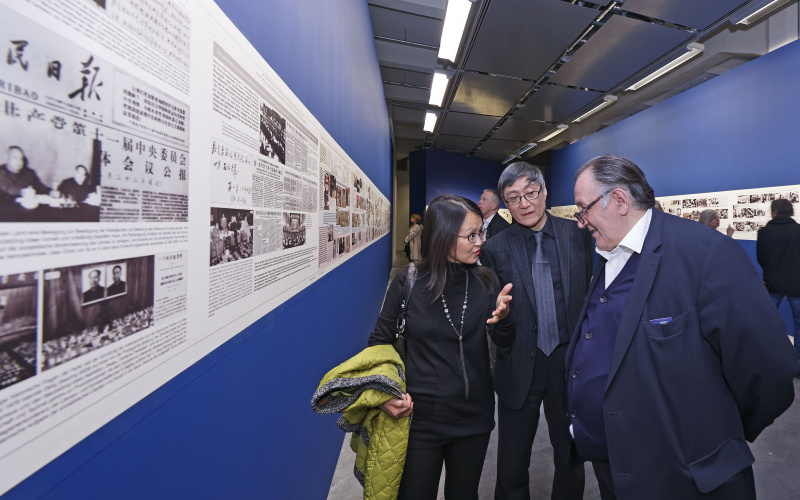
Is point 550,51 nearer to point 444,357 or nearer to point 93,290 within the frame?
point 444,357

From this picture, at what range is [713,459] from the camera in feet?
3.76

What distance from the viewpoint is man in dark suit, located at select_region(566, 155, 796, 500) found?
109 cm

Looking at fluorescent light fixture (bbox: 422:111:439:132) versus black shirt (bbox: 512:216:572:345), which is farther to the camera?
fluorescent light fixture (bbox: 422:111:439:132)

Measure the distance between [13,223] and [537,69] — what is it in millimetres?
5974

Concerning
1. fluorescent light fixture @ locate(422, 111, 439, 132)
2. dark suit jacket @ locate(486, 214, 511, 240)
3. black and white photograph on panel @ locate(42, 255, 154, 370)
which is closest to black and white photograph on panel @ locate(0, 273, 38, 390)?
black and white photograph on panel @ locate(42, 255, 154, 370)

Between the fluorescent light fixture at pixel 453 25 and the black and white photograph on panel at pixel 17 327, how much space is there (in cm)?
378

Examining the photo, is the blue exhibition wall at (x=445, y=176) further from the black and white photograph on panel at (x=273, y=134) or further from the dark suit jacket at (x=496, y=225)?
the black and white photograph on panel at (x=273, y=134)

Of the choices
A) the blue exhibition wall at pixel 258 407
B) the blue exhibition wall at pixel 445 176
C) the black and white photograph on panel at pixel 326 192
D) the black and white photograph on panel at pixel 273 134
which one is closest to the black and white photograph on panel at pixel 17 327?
the blue exhibition wall at pixel 258 407

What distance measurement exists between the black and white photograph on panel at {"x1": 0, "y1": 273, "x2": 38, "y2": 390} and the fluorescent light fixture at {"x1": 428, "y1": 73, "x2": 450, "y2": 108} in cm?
543

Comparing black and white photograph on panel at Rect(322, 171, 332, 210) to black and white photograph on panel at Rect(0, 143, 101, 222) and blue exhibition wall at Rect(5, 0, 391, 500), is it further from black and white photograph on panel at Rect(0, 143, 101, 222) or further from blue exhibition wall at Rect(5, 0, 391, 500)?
black and white photograph on panel at Rect(0, 143, 101, 222)

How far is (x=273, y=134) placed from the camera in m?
1.09

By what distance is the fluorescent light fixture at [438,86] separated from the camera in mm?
5074

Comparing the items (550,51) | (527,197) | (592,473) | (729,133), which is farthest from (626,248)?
(729,133)

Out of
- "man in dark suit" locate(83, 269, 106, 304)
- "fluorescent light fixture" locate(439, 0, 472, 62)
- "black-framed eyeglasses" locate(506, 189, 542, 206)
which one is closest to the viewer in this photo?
"man in dark suit" locate(83, 269, 106, 304)
